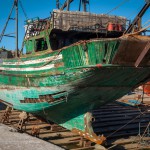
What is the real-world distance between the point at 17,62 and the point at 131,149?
483 centimetres

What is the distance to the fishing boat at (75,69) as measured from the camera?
6551 mm

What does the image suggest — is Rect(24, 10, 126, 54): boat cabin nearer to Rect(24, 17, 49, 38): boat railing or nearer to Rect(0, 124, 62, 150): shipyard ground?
Rect(24, 17, 49, 38): boat railing

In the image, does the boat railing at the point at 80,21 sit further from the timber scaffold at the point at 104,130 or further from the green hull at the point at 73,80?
the timber scaffold at the point at 104,130

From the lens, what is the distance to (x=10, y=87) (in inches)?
389

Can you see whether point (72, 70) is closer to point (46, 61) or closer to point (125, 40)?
point (46, 61)

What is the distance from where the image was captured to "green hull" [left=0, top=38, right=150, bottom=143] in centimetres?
654

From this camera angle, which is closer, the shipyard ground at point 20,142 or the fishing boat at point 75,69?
the shipyard ground at point 20,142

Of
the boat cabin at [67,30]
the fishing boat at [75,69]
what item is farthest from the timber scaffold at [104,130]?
the boat cabin at [67,30]

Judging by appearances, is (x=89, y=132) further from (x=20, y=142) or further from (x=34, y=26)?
(x=34, y=26)

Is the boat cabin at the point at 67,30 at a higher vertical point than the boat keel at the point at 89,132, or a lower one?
higher

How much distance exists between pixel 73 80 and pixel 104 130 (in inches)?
104

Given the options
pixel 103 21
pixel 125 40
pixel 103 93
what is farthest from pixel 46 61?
pixel 103 21

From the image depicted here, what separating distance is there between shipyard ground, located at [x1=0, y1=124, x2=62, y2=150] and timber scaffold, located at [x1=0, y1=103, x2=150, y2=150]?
0.67 m

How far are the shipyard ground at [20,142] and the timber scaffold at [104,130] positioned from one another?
67cm
